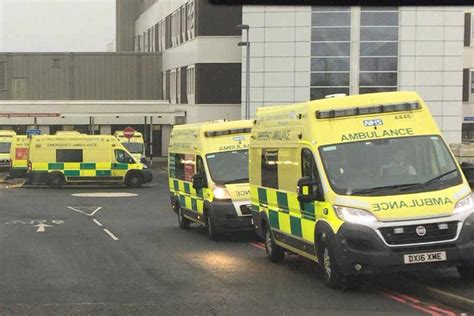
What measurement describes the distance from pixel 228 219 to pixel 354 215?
6.75 m

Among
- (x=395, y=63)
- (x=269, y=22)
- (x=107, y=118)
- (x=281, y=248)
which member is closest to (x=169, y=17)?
(x=107, y=118)

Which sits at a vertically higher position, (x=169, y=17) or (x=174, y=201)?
(x=169, y=17)

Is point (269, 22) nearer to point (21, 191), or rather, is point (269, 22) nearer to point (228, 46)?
point (228, 46)

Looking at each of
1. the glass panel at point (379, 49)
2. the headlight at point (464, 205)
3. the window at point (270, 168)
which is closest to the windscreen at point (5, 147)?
the glass panel at point (379, 49)

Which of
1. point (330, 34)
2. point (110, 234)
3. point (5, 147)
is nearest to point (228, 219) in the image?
point (110, 234)

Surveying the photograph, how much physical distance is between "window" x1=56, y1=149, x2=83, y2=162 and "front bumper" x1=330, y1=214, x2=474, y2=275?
28.8 metres

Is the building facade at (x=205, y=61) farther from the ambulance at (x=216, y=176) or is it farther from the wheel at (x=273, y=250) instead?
the wheel at (x=273, y=250)

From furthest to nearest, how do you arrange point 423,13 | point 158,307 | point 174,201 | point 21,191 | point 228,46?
1. point 228,46
2. point 423,13
3. point 21,191
4. point 174,201
5. point 158,307

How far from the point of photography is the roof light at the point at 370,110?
1032 cm

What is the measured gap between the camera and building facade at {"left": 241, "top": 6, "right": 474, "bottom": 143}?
163 ft

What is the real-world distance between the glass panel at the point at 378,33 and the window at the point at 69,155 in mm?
20708

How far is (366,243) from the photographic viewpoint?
30.0ft

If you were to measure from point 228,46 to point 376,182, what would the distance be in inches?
1811

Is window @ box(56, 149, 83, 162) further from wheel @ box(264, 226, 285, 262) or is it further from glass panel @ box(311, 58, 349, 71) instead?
wheel @ box(264, 226, 285, 262)
